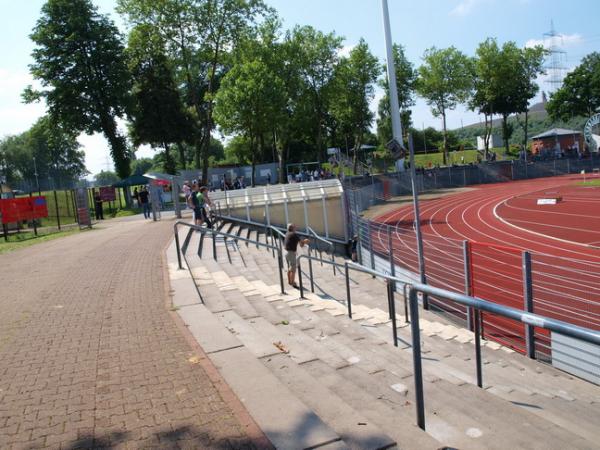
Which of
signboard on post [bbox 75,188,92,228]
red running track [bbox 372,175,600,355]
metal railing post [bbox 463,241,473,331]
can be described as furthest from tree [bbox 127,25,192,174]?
metal railing post [bbox 463,241,473,331]

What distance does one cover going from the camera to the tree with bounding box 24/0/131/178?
39156 millimetres

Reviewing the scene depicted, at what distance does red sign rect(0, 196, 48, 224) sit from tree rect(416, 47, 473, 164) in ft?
163

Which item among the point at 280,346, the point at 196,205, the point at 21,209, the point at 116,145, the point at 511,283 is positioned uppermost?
the point at 116,145

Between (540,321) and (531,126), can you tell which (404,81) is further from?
(531,126)

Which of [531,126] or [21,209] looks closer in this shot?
[21,209]

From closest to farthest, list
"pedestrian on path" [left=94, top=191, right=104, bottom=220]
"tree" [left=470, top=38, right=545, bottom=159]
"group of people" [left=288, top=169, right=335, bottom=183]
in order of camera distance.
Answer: "pedestrian on path" [left=94, top=191, right=104, bottom=220]
"group of people" [left=288, top=169, right=335, bottom=183]
"tree" [left=470, top=38, right=545, bottom=159]

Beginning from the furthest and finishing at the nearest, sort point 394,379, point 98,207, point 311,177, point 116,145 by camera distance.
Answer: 1. point 311,177
2. point 116,145
3. point 98,207
4. point 394,379

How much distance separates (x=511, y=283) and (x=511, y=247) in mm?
6226

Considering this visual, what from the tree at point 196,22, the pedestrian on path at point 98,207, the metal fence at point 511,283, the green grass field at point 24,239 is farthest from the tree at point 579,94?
the green grass field at point 24,239

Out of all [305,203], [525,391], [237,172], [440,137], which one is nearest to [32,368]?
[525,391]

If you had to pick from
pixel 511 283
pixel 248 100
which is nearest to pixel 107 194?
pixel 248 100

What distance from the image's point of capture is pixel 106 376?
4977mm

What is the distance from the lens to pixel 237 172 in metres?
55.7

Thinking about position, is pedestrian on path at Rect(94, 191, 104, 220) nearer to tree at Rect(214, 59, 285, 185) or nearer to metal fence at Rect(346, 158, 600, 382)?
tree at Rect(214, 59, 285, 185)
